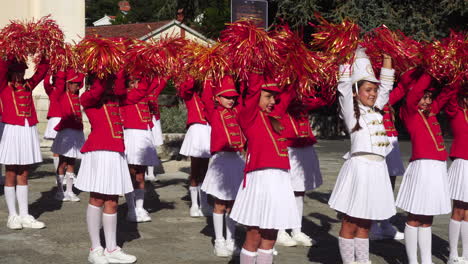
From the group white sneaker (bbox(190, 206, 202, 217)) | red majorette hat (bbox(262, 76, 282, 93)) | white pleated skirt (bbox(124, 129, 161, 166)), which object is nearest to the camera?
red majorette hat (bbox(262, 76, 282, 93))

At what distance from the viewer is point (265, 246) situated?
18.7 ft

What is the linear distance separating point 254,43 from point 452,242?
120 inches

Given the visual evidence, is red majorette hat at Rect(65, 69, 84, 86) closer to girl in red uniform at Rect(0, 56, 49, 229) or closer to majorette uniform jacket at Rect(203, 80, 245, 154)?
girl in red uniform at Rect(0, 56, 49, 229)

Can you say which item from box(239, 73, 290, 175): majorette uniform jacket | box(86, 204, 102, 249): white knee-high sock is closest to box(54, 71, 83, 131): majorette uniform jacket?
box(86, 204, 102, 249): white knee-high sock

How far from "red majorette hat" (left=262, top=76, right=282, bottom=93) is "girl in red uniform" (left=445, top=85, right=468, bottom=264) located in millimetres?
2089

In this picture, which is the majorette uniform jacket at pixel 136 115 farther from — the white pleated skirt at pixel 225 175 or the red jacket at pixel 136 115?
the white pleated skirt at pixel 225 175

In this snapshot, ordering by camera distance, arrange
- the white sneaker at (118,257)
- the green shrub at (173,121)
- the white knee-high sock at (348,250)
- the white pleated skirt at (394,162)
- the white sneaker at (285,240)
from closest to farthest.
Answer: the white knee-high sock at (348,250) < the white sneaker at (118,257) < the white sneaker at (285,240) < the white pleated skirt at (394,162) < the green shrub at (173,121)

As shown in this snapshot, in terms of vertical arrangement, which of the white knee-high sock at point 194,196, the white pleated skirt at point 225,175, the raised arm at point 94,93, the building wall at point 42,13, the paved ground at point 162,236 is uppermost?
the building wall at point 42,13

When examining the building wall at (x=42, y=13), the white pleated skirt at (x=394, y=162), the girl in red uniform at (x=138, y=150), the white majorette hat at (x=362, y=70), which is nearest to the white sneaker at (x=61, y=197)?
the girl in red uniform at (x=138, y=150)

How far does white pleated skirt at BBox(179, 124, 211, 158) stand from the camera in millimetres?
9672

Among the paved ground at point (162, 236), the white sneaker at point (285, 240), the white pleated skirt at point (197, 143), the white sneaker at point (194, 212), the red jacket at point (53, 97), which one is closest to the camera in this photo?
the paved ground at point (162, 236)

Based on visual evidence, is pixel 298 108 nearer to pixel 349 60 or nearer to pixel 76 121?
pixel 349 60

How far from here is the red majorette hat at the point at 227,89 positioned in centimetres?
682

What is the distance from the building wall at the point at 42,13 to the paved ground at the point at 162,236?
6.73 meters
